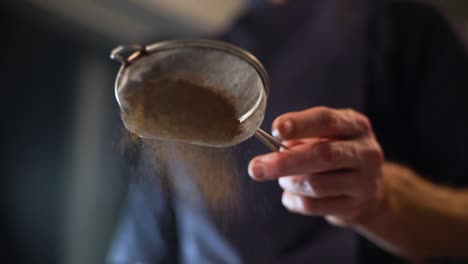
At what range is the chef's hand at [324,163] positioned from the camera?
392 mm

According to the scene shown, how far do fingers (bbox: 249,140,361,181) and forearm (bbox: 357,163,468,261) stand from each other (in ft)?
0.44

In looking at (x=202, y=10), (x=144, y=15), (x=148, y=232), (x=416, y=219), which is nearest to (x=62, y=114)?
(x=144, y=15)

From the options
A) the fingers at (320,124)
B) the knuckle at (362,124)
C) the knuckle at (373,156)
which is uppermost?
the fingers at (320,124)

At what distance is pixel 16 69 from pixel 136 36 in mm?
364

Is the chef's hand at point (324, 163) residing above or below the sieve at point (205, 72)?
below

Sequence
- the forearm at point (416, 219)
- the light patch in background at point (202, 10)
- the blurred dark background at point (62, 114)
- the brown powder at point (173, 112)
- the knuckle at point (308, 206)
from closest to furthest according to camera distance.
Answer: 1. the brown powder at point (173, 112)
2. the knuckle at point (308, 206)
3. the forearm at point (416, 219)
4. the blurred dark background at point (62, 114)
5. the light patch in background at point (202, 10)

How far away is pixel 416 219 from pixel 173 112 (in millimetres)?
395

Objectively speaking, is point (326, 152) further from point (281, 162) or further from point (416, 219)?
point (416, 219)

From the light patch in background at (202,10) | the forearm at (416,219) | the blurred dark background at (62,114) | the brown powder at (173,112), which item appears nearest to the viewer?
the brown powder at (173,112)

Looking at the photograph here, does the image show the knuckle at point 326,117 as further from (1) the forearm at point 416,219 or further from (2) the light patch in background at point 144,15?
(2) the light patch in background at point 144,15

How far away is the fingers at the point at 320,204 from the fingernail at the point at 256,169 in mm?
65

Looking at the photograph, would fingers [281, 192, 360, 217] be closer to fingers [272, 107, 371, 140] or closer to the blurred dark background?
fingers [272, 107, 371, 140]

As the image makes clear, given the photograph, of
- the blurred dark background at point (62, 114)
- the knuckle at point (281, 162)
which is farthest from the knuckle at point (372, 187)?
the blurred dark background at point (62, 114)

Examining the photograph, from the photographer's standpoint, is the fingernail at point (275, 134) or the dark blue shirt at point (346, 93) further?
the dark blue shirt at point (346, 93)
